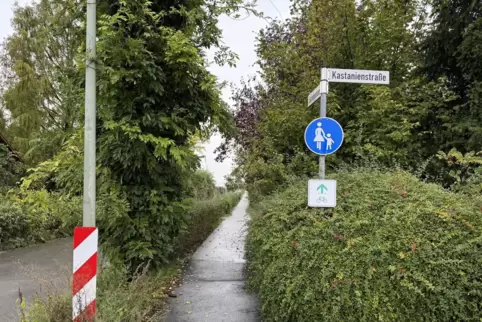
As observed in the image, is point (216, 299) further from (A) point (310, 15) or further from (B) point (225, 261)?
(A) point (310, 15)

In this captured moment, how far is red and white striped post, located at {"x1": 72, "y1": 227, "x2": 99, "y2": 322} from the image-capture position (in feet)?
10.9

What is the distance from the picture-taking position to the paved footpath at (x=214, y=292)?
4554mm

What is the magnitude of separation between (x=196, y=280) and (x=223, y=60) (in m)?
3.80

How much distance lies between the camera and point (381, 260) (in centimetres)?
316

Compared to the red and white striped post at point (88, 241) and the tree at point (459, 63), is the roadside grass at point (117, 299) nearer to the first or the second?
the red and white striped post at point (88, 241)

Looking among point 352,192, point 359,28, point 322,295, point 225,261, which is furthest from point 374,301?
point 359,28

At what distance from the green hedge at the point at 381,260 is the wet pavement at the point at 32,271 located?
2326 mm

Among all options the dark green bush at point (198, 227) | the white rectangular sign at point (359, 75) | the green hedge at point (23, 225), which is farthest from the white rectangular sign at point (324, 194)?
the green hedge at point (23, 225)

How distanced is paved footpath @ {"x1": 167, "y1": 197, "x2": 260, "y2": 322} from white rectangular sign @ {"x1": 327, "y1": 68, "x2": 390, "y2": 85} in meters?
3.17

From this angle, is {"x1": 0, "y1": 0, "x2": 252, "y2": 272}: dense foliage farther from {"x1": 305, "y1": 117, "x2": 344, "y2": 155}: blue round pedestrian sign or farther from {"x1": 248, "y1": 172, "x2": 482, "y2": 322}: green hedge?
{"x1": 248, "y1": 172, "x2": 482, "y2": 322}: green hedge

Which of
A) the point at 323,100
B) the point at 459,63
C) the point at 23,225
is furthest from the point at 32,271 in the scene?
the point at 459,63

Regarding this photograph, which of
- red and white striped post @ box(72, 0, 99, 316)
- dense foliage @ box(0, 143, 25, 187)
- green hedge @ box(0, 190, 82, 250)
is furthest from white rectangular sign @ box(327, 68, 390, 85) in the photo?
dense foliage @ box(0, 143, 25, 187)

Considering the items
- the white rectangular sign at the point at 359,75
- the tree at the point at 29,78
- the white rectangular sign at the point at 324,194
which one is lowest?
the white rectangular sign at the point at 324,194

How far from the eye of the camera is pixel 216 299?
17.1 feet
